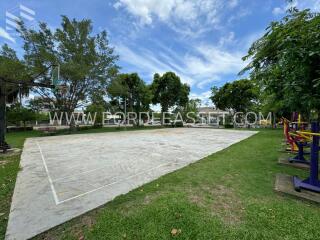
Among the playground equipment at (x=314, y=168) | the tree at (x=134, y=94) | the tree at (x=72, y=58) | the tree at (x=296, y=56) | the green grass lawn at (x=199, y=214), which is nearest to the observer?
the green grass lawn at (x=199, y=214)

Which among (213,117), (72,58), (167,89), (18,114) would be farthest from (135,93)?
(213,117)

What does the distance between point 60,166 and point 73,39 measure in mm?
14386

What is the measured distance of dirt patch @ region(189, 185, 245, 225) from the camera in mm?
2471

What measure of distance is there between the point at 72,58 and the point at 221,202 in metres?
17.0

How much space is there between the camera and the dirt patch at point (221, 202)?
8.11 ft

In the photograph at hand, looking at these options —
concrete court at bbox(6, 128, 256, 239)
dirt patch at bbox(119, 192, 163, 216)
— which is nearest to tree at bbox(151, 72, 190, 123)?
concrete court at bbox(6, 128, 256, 239)

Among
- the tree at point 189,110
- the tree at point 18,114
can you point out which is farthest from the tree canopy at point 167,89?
the tree at point 18,114

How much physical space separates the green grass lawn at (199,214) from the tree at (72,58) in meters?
13.4

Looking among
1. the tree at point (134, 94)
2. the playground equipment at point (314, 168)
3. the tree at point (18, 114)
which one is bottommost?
the playground equipment at point (314, 168)

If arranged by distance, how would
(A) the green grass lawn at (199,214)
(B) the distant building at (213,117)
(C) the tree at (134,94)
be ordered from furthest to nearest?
1. (B) the distant building at (213,117)
2. (C) the tree at (134,94)
3. (A) the green grass lawn at (199,214)

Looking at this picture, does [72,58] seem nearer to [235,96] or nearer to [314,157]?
[314,157]

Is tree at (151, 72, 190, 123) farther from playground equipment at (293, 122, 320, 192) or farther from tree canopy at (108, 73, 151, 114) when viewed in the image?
playground equipment at (293, 122, 320, 192)

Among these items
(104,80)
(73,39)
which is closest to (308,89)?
(104,80)

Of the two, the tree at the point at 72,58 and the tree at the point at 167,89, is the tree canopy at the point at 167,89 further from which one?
the tree at the point at 72,58
